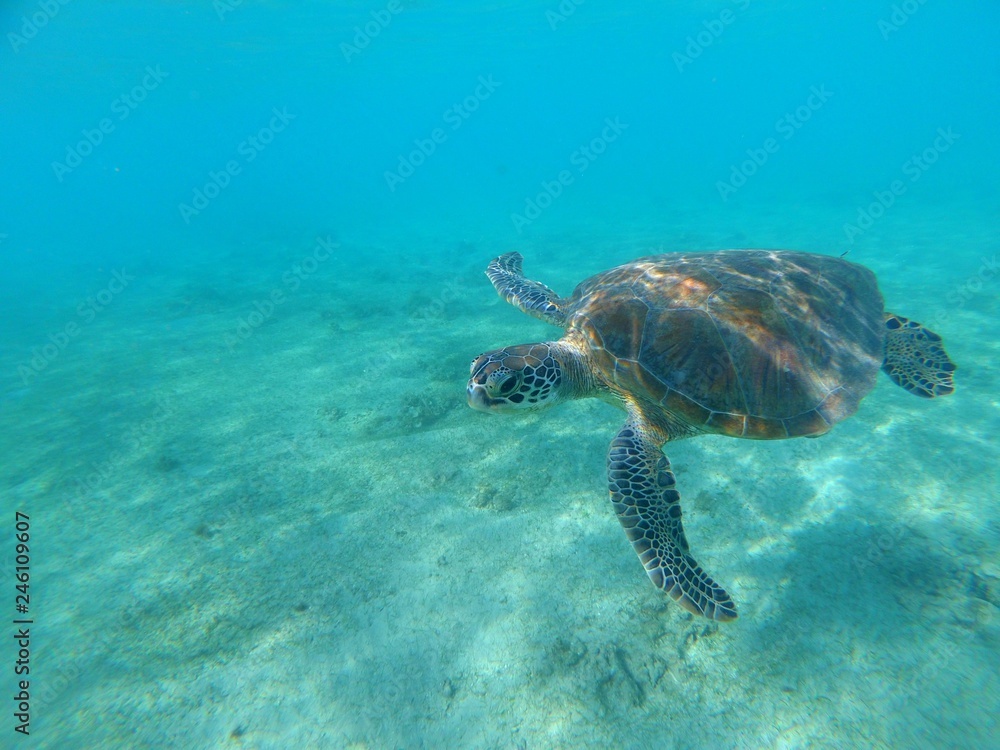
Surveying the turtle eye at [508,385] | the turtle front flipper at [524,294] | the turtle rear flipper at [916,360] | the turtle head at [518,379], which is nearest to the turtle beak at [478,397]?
the turtle head at [518,379]

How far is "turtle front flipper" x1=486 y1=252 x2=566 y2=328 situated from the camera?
238 inches

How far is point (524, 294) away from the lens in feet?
21.5

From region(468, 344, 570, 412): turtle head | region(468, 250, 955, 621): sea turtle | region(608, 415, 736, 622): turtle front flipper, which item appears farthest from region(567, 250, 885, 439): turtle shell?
region(468, 344, 570, 412): turtle head

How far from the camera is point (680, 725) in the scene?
284cm

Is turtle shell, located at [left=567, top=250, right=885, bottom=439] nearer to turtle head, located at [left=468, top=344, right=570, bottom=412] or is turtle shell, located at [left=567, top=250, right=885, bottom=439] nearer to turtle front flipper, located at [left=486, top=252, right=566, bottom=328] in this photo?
turtle head, located at [left=468, top=344, right=570, bottom=412]

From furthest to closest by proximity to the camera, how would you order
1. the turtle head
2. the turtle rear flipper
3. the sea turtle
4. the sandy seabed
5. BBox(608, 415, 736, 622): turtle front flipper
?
1. the turtle rear flipper
2. the turtle head
3. the sea turtle
4. BBox(608, 415, 736, 622): turtle front flipper
5. the sandy seabed

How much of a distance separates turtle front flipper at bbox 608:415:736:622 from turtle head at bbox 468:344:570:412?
0.86m

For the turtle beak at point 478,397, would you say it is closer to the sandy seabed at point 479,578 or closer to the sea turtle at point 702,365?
the sea turtle at point 702,365

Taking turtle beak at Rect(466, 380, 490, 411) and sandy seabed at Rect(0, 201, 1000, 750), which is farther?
turtle beak at Rect(466, 380, 490, 411)

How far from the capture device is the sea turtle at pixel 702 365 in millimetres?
3779

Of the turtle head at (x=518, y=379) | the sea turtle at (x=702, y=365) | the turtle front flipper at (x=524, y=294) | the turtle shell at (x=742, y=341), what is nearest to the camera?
the sea turtle at (x=702, y=365)

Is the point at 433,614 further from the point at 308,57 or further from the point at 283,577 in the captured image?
the point at 308,57

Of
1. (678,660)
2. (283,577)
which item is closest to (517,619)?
(678,660)

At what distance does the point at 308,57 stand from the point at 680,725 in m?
60.5
